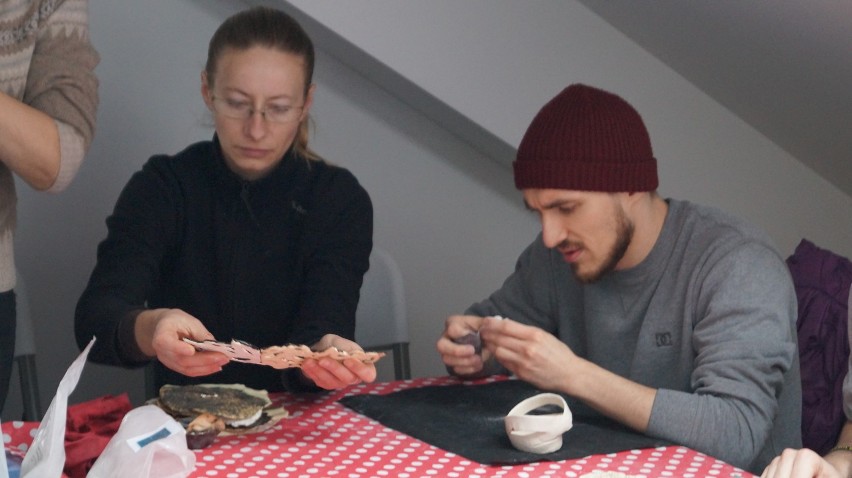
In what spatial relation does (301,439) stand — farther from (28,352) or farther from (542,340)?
(28,352)

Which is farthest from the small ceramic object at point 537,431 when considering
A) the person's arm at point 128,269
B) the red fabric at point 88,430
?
the person's arm at point 128,269

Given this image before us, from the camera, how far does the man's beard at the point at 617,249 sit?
1928mm

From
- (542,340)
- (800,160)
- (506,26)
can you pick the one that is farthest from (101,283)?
(800,160)

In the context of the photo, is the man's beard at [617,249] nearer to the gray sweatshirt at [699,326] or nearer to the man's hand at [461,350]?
the gray sweatshirt at [699,326]

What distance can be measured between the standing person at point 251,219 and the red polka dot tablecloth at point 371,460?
1.23 ft

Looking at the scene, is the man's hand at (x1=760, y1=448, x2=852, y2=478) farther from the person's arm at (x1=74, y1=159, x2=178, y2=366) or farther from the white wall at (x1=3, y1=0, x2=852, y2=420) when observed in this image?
the white wall at (x1=3, y1=0, x2=852, y2=420)

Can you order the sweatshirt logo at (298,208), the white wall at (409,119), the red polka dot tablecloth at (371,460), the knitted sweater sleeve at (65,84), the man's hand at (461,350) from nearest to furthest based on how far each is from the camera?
the red polka dot tablecloth at (371,460) → the knitted sweater sleeve at (65,84) → the man's hand at (461,350) → the sweatshirt logo at (298,208) → the white wall at (409,119)

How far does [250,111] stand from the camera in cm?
206

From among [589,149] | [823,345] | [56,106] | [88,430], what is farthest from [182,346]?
[823,345]

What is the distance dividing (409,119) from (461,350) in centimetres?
120

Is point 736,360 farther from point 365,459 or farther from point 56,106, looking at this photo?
point 56,106

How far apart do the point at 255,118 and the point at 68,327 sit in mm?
1084

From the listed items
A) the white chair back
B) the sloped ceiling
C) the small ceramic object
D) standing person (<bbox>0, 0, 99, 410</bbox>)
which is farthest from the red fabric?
the sloped ceiling

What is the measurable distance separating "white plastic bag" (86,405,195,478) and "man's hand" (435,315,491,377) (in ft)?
2.03
